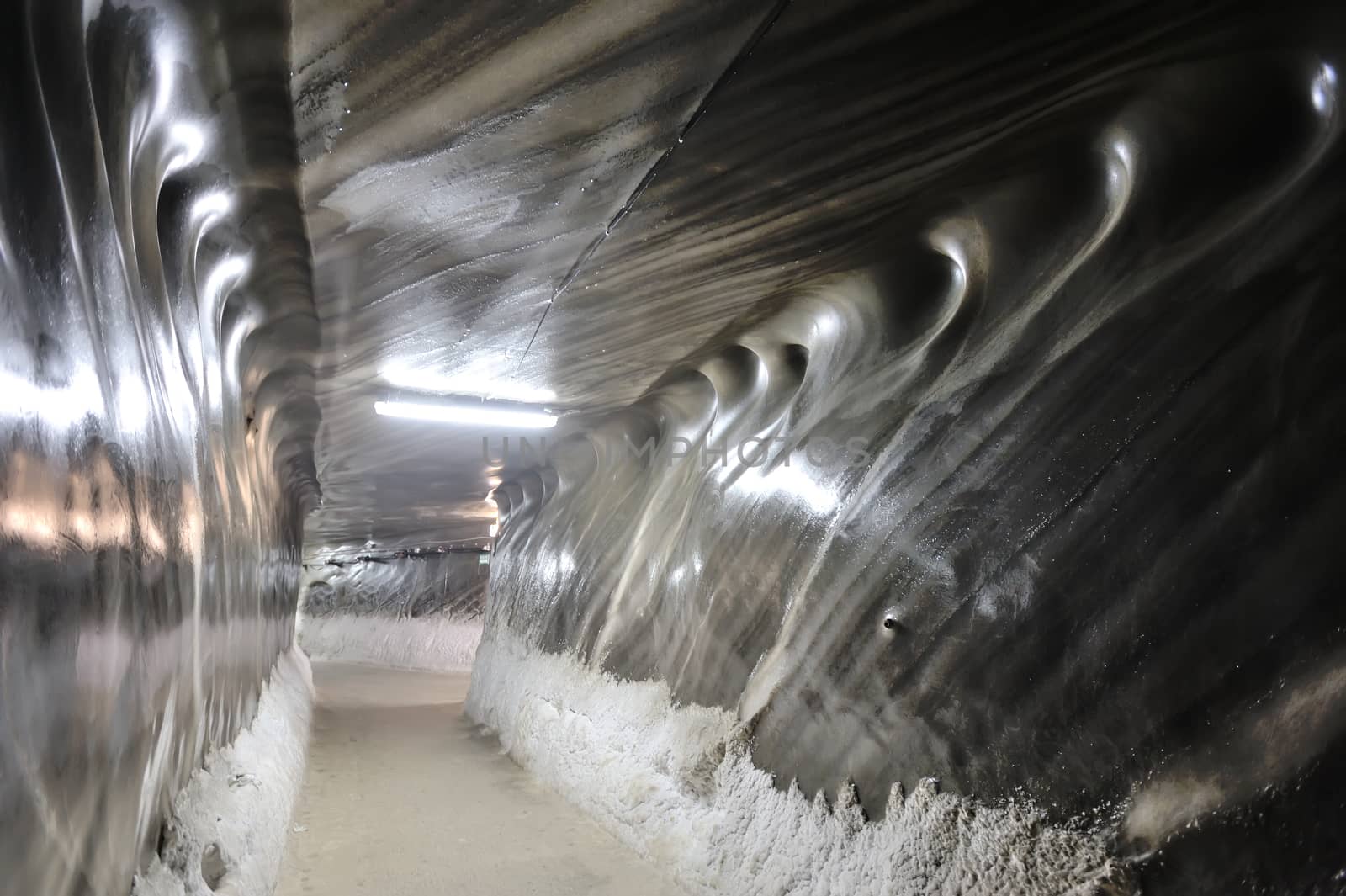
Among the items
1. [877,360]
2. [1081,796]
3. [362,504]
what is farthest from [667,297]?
[362,504]

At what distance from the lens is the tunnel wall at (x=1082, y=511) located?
1806 mm

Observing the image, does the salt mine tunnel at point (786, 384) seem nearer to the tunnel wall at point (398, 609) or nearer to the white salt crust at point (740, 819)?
the white salt crust at point (740, 819)

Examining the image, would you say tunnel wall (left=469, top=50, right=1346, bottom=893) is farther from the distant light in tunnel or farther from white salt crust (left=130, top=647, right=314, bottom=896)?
the distant light in tunnel

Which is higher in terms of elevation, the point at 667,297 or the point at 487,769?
the point at 667,297

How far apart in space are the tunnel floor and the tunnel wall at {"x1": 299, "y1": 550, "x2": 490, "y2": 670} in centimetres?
704

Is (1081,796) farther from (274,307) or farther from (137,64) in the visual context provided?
(274,307)

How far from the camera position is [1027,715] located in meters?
2.25

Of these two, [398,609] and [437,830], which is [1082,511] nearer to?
[437,830]

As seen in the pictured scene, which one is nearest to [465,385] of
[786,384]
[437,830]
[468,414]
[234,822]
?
[468,414]

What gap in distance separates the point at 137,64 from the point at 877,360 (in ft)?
8.77

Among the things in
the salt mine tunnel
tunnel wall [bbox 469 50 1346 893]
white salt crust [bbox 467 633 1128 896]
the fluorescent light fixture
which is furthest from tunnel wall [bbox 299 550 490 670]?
tunnel wall [bbox 469 50 1346 893]

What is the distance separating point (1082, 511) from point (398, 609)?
50.4 ft

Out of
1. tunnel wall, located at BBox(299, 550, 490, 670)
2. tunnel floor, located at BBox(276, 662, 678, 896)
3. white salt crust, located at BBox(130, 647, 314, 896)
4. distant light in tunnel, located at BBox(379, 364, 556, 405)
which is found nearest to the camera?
white salt crust, located at BBox(130, 647, 314, 896)

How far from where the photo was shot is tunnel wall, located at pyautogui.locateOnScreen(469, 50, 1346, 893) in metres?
1.81
